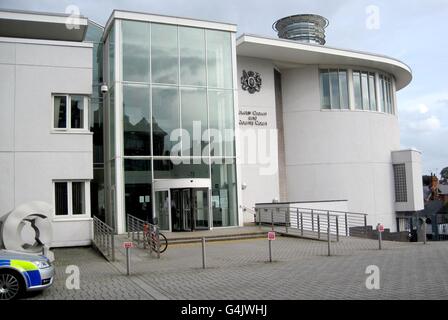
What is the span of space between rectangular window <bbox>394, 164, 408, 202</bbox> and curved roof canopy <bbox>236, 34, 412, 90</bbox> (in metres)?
6.62

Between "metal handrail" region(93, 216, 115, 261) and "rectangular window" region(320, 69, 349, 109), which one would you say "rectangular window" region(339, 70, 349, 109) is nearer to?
"rectangular window" region(320, 69, 349, 109)

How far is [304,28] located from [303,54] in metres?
7.37

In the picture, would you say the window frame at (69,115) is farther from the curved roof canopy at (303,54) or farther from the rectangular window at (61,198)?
the curved roof canopy at (303,54)

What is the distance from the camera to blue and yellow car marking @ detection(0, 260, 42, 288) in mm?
10070

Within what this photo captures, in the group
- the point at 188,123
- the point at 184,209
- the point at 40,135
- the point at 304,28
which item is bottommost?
the point at 184,209

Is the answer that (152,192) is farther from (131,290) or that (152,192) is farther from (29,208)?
(131,290)

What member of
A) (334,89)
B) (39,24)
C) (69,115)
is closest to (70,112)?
(69,115)

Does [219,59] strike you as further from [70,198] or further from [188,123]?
[70,198]

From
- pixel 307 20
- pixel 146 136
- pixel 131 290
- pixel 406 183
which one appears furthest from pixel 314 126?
pixel 131 290

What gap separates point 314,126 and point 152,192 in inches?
489

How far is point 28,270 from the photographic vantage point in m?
10.2

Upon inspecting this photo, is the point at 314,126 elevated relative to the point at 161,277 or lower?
elevated

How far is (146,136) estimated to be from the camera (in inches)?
982

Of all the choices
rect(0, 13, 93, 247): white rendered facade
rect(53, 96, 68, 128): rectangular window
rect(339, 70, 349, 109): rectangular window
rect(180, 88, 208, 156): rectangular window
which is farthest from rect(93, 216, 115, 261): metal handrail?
rect(339, 70, 349, 109): rectangular window
